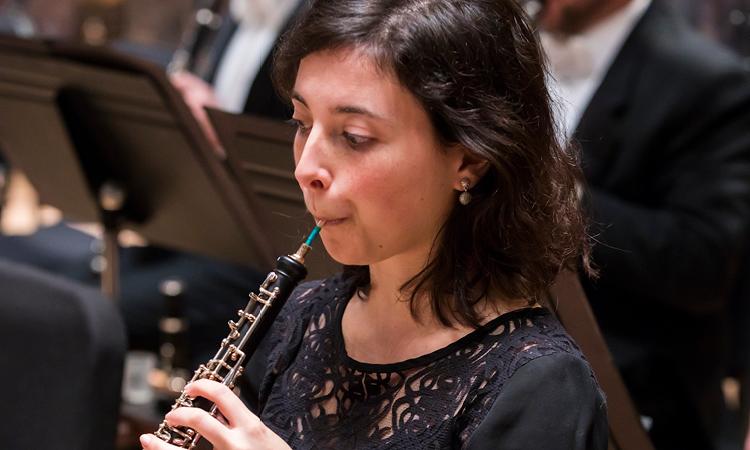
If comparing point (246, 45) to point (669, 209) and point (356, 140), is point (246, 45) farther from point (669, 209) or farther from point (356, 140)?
point (356, 140)

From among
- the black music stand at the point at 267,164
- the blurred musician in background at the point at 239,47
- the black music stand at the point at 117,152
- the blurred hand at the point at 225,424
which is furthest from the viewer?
the blurred musician in background at the point at 239,47

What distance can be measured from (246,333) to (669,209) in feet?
3.26

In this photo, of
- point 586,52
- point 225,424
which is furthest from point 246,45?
→ point 225,424

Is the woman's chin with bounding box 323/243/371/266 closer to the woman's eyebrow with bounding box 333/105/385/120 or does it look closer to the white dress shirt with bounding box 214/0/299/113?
the woman's eyebrow with bounding box 333/105/385/120

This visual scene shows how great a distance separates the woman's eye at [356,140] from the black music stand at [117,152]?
64 cm

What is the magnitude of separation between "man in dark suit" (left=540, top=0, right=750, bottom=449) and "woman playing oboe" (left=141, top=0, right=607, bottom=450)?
0.75 metres

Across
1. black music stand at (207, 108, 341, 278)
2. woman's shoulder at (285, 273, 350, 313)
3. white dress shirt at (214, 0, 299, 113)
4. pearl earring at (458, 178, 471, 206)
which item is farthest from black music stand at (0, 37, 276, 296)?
pearl earring at (458, 178, 471, 206)

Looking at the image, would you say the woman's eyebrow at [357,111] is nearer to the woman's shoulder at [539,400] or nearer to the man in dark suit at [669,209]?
the woman's shoulder at [539,400]

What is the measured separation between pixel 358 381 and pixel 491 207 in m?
0.19

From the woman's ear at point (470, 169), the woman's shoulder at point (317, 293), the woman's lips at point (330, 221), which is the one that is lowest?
the woman's shoulder at point (317, 293)

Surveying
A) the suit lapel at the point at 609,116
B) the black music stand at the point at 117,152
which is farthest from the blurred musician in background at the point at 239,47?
the suit lapel at the point at 609,116

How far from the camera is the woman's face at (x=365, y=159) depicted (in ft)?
2.83

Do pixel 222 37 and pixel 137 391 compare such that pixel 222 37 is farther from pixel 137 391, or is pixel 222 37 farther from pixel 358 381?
pixel 358 381

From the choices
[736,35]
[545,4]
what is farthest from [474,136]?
[736,35]
